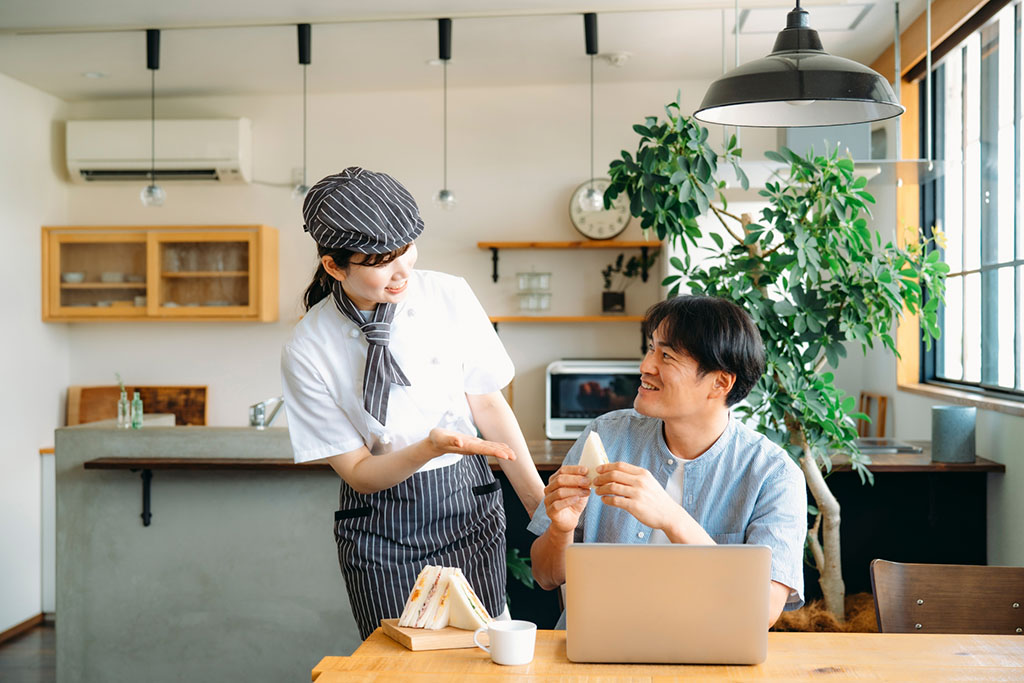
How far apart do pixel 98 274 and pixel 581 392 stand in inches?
108

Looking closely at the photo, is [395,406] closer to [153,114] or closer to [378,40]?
[378,40]

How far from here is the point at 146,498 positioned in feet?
11.1

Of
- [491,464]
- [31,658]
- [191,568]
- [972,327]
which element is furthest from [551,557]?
[31,658]

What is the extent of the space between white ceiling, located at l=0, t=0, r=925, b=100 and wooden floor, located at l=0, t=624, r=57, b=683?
277 cm

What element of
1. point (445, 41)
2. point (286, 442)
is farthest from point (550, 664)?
point (445, 41)

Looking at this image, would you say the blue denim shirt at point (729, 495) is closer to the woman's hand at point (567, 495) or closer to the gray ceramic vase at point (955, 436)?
the woman's hand at point (567, 495)

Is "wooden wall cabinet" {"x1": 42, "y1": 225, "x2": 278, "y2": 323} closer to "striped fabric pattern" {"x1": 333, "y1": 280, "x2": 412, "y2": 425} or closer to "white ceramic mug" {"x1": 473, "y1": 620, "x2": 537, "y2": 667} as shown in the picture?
"striped fabric pattern" {"x1": 333, "y1": 280, "x2": 412, "y2": 425}

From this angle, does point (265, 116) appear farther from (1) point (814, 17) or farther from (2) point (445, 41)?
(1) point (814, 17)

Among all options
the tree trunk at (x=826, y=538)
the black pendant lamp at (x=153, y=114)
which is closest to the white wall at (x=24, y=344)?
the black pendant lamp at (x=153, y=114)

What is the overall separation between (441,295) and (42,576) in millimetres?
3933

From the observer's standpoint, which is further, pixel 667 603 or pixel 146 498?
pixel 146 498

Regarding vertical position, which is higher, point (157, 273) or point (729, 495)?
point (157, 273)

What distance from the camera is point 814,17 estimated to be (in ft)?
12.7

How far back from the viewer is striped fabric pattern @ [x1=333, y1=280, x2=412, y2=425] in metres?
1.66
